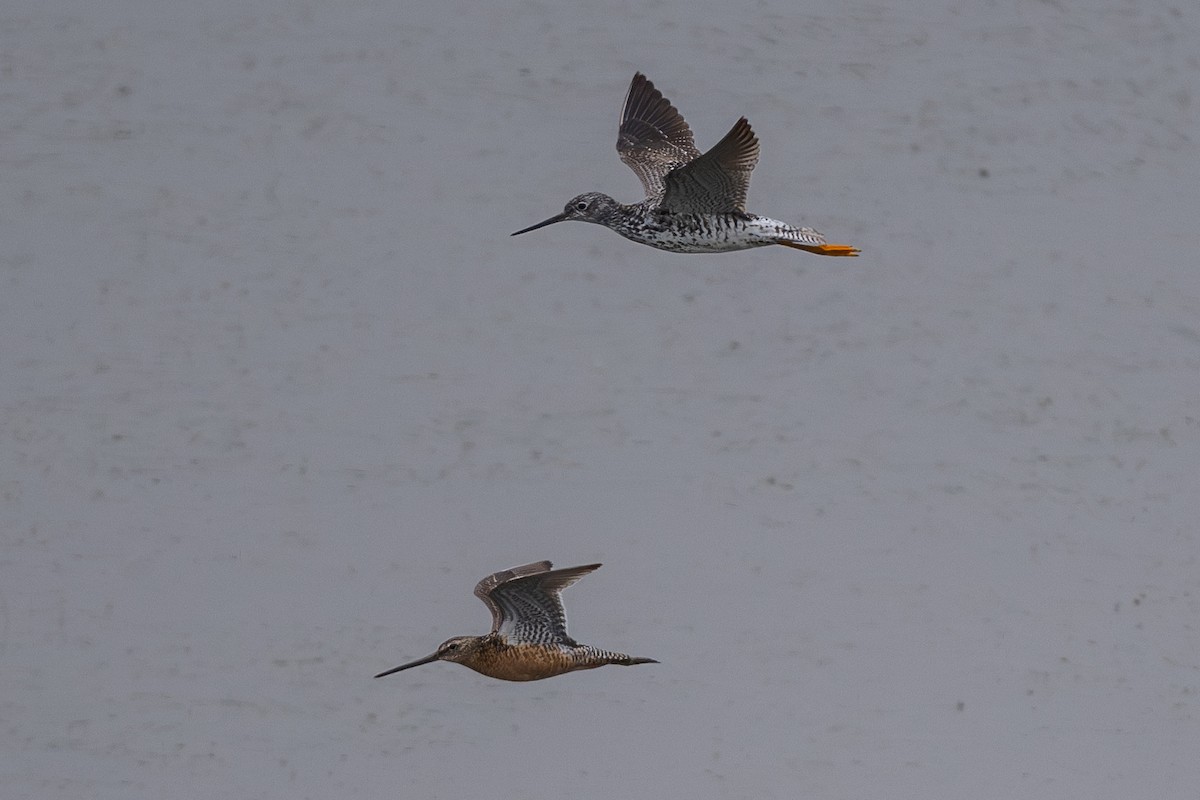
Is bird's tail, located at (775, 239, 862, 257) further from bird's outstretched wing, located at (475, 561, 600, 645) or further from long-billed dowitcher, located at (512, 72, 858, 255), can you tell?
bird's outstretched wing, located at (475, 561, 600, 645)

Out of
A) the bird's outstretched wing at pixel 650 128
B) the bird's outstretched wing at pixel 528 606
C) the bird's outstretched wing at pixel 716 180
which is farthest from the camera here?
the bird's outstretched wing at pixel 650 128

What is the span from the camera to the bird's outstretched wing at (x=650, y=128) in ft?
13.4

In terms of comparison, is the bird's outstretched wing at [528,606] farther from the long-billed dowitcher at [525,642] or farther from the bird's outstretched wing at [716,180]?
the bird's outstretched wing at [716,180]

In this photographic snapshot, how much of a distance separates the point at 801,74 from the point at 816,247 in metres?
1.26

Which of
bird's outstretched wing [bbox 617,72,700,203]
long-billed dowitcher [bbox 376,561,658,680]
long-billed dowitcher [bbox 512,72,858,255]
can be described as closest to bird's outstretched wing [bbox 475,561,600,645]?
long-billed dowitcher [bbox 376,561,658,680]

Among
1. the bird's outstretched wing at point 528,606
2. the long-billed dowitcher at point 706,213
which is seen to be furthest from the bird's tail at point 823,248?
the bird's outstretched wing at point 528,606

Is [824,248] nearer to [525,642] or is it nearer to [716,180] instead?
[716,180]

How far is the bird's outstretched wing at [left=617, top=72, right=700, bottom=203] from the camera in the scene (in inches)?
161

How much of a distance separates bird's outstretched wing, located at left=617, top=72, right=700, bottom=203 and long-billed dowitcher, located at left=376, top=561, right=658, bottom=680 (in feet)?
3.63

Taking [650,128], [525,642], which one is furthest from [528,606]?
[650,128]

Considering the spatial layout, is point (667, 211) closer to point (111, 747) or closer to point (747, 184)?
point (747, 184)

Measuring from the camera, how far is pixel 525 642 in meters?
3.63

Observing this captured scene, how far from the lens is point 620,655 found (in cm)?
359

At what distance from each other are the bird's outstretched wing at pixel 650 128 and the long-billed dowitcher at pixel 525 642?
3.63 ft
